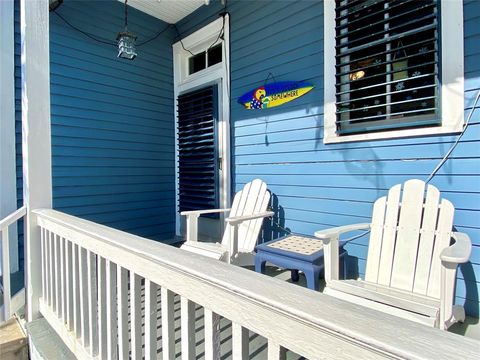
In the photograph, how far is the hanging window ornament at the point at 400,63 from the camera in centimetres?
215

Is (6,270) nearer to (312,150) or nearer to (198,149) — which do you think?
(198,149)

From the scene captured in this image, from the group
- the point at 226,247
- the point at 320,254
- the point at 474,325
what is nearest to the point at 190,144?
the point at 226,247

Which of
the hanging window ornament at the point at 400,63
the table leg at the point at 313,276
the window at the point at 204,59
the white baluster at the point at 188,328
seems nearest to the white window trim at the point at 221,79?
the window at the point at 204,59

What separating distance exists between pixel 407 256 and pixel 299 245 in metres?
0.80

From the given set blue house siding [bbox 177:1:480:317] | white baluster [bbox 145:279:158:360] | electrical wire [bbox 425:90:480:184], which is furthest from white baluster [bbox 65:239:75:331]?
electrical wire [bbox 425:90:480:184]

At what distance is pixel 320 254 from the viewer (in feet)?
6.88

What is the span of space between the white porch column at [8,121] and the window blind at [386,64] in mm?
3181

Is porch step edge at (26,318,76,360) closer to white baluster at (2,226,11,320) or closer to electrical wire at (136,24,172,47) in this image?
white baluster at (2,226,11,320)

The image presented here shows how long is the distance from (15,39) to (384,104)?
361 centimetres

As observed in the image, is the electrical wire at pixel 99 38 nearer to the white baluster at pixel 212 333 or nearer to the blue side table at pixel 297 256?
the blue side table at pixel 297 256

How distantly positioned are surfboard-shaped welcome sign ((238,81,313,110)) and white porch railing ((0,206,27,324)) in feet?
7.65

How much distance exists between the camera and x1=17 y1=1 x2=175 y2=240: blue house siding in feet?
10.8

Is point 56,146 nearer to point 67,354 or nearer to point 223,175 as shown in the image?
point 223,175

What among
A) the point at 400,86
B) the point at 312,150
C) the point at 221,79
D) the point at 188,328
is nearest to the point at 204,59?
the point at 221,79
